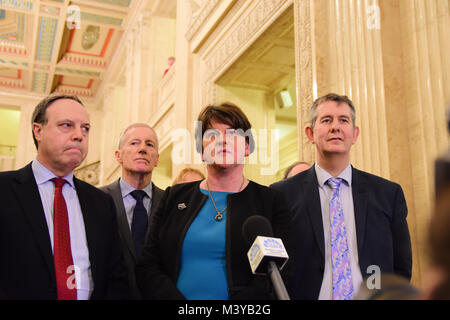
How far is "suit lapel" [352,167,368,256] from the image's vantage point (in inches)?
76.1

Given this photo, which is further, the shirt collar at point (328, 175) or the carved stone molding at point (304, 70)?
the carved stone molding at point (304, 70)

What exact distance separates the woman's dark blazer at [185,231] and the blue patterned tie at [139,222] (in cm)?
56

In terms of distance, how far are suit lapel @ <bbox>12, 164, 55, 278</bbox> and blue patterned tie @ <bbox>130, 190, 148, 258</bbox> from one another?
29.7 inches

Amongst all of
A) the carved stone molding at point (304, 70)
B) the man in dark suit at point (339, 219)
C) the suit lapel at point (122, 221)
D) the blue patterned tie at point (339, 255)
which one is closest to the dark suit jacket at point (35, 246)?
the suit lapel at point (122, 221)

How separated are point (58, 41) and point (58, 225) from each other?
1208cm

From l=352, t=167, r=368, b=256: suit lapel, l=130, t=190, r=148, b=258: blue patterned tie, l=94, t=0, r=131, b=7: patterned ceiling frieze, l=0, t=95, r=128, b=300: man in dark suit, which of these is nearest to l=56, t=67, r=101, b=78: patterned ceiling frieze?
l=94, t=0, r=131, b=7: patterned ceiling frieze

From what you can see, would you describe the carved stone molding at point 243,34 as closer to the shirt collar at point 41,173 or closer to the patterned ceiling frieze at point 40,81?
the shirt collar at point 41,173

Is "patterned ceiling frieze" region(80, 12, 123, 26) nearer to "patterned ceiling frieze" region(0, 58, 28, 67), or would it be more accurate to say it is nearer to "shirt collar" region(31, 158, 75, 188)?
"patterned ceiling frieze" region(0, 58, 28, 67)

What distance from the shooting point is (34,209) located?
67.0 inches

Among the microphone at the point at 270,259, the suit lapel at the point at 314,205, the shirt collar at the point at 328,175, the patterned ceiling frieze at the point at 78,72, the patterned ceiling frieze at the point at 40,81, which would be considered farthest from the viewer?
the patterned ceiling frieze at the point at 40,81

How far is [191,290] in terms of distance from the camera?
66.4 inches

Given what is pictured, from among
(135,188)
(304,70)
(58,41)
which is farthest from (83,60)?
(135,188)

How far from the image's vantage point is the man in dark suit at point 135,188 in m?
2.47

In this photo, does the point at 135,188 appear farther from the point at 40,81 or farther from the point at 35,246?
the point at 40,81
